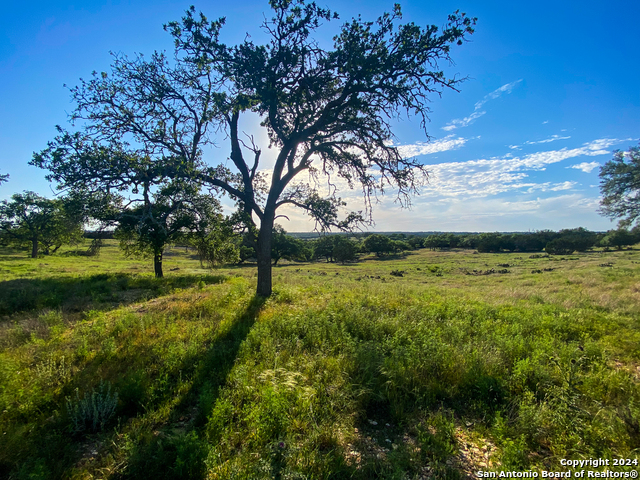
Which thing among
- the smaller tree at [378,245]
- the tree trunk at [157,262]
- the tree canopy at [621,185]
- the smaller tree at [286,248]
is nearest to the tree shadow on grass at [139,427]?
the tree trunk at [157,262]

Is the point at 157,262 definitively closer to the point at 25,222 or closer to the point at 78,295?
the point at 78,295

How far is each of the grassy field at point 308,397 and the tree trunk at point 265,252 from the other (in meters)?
3.62

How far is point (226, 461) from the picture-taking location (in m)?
3.02

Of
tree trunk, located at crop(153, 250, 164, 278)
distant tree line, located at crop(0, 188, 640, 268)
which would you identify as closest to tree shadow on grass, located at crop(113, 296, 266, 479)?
distant tree line, located at crop(0, 188, 640, 268)

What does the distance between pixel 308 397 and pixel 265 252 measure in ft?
24.9

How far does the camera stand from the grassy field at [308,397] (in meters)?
3.10

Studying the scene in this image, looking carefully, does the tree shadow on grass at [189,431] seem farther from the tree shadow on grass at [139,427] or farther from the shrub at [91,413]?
the shrub at [91,413]

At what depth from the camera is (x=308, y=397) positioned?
409 centimetres

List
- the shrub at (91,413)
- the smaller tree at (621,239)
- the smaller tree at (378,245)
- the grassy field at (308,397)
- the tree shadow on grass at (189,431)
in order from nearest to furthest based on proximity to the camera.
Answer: the tree shadow on grass at (189,431) → the grassy field at (308,397) → the shrub at (91,413) → the smaller tree at (621,239) → the smaller tree at (378,245)

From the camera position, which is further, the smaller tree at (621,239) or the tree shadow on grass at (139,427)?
the smaller tree at (621,239)

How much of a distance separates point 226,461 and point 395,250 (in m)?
89.1

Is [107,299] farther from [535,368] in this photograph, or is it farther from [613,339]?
[613,339]

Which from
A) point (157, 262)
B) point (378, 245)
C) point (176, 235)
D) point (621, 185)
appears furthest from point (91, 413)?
point (378, 245)

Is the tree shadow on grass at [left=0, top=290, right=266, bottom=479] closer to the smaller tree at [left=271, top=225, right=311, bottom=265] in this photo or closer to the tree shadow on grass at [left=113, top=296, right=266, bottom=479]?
the tree shadow on grass at [left=113, top=296, right=266, bottom=479]
